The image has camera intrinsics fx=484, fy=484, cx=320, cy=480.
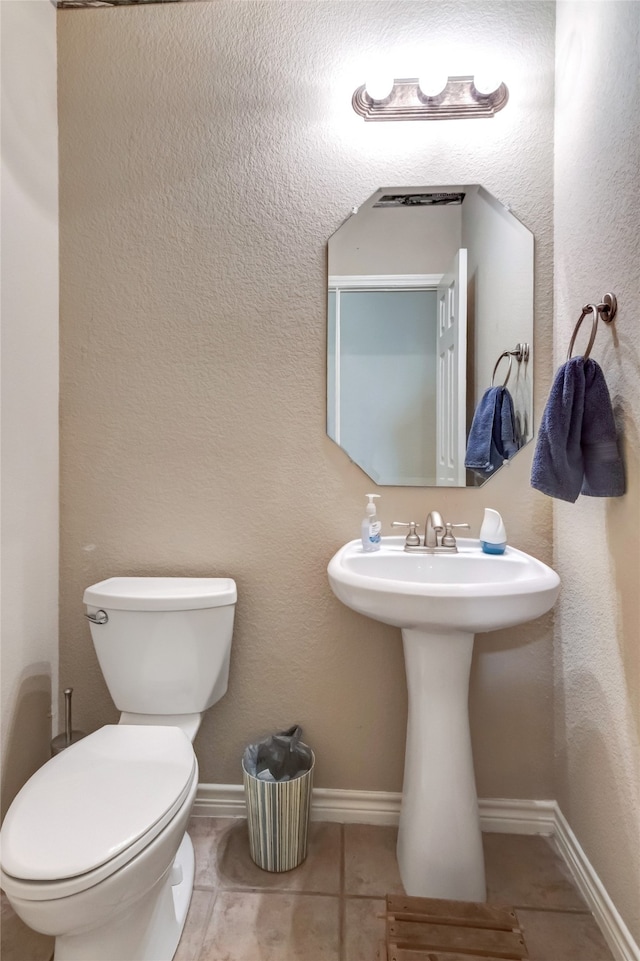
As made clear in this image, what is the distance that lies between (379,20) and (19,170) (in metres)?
1.13

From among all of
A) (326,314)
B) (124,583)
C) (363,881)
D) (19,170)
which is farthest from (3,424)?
(363,881)

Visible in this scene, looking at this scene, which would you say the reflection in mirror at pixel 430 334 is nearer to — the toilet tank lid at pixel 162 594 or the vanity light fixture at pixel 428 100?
the vanity light fixture at pixel 428 100

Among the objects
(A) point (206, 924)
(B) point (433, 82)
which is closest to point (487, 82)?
(B) point (433, 82)

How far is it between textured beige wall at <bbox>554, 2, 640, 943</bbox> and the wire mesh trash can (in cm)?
73

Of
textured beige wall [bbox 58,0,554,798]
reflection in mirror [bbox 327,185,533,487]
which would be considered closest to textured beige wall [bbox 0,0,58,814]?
textured beige wall [bbox 58,0,554,798]

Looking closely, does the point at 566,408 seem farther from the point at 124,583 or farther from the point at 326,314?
the point at 124,583

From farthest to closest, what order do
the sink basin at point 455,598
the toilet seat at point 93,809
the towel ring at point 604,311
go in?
the towel ring at point 604,311, the sink basin at point 455,598, the toilet seat at point 93,809

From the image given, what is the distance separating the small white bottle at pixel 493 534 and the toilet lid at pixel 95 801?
91 cm

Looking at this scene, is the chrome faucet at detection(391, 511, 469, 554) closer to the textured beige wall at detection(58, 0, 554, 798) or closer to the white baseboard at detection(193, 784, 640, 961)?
the textured beige wall at detection(58, 0, 554, 798)

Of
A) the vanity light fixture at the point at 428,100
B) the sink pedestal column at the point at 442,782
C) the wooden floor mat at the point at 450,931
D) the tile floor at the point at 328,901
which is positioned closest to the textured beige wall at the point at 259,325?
the vanity light fixture at the point at 428,100

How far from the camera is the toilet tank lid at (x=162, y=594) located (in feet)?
4.26

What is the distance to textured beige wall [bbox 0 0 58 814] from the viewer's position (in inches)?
50.9

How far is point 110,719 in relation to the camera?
5.06 ft

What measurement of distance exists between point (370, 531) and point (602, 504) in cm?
58
